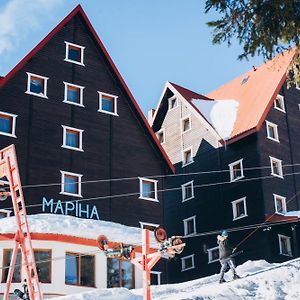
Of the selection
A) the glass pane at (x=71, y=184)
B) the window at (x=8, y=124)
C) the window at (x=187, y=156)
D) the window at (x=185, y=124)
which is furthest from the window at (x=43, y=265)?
the window at (x=185, y=124)

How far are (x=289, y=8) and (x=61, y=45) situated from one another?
24392 millimetres

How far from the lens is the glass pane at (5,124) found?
36656mm

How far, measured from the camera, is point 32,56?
38.8m

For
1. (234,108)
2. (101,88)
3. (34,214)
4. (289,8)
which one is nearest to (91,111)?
(101,88)

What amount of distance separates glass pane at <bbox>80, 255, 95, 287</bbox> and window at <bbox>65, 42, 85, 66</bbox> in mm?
11828

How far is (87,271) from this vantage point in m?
34.7

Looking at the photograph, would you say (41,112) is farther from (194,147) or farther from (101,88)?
(194,147)

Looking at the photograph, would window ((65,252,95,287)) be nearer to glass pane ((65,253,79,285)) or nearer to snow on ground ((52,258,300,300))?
glass pane ((65,253,79,285))

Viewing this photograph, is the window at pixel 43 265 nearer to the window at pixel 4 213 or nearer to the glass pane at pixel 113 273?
the window at pixel 4 213

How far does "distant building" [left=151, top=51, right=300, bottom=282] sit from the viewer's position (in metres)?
41.7

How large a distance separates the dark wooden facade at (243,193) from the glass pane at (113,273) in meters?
8.64

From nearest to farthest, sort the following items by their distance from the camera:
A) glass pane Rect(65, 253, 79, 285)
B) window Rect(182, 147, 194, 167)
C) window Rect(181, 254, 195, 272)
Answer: glass pane Rect(65, 253, 79, 285) < window Rect(181, 254, 195, 272) < window Rect(182, 147, 194, 167)

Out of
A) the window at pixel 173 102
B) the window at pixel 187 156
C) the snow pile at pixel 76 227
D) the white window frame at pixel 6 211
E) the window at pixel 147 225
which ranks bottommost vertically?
the snow pile at pixel 76 227

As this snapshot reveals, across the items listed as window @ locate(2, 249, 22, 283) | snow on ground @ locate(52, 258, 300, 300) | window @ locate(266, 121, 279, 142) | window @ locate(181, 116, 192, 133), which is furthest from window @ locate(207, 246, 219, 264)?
snow on ground @ locate(52, 258, 300, 300)
